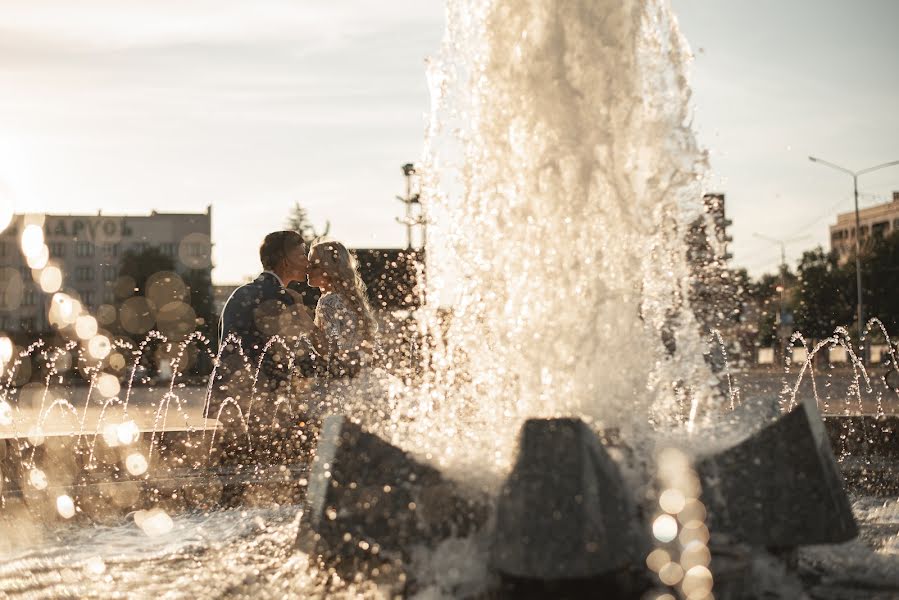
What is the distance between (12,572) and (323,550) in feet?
5.26

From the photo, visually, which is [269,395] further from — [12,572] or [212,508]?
[12,572]

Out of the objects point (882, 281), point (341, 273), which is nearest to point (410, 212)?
point (341, 273)

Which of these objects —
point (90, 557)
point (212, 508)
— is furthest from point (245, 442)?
point (90, 557)

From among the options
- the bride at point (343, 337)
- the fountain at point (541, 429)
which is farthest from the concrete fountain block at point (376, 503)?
the bride at point (343, 337)

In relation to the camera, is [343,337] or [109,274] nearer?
[343,337]

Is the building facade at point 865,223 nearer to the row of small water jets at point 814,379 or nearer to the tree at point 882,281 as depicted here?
the tree at point 882,281

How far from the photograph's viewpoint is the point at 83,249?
107938 millimetres

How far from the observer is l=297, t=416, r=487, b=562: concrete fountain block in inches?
152

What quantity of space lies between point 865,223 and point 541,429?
124m

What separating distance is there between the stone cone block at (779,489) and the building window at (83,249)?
11118cm

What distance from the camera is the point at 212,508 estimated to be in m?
6.08

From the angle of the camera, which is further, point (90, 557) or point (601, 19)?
point (601, 19)

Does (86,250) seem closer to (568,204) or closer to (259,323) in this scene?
(259,323)

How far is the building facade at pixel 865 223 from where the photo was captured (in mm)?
111750
